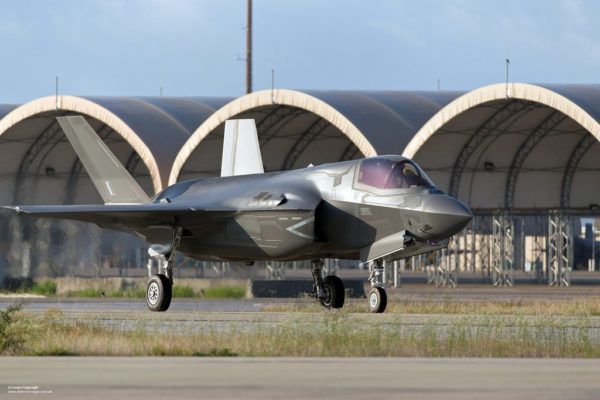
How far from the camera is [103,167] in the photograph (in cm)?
2702

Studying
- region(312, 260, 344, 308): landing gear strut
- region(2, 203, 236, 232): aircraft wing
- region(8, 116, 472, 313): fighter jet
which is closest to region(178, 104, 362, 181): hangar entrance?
region(2, 203, 236, 232): aircraft wing

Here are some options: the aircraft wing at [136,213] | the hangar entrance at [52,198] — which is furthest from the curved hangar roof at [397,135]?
the aircraft wing at [136,213]

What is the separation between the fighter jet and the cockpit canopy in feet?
0.06

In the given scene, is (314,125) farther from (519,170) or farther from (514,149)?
(519,170)

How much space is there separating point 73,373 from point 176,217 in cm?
1304

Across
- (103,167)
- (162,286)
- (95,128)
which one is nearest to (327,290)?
(162,286)

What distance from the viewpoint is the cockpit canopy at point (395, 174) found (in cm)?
2105

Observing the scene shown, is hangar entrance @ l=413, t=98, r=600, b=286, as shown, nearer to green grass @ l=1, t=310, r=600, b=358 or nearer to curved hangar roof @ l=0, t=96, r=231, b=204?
curved hangar roof @ l=0, t=96, r=231, b=204

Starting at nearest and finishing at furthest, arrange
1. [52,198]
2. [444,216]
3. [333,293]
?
[444,216] < [333,293] < [52,198]

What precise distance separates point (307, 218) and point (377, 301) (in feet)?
7.24

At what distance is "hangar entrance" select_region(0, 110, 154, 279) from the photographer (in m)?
34.9

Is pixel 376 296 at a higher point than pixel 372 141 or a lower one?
lower

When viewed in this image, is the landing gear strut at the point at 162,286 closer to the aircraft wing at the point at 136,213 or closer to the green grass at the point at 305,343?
the aircraft wing at the point at 136,213

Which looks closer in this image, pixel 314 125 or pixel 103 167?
pixel 103 167
